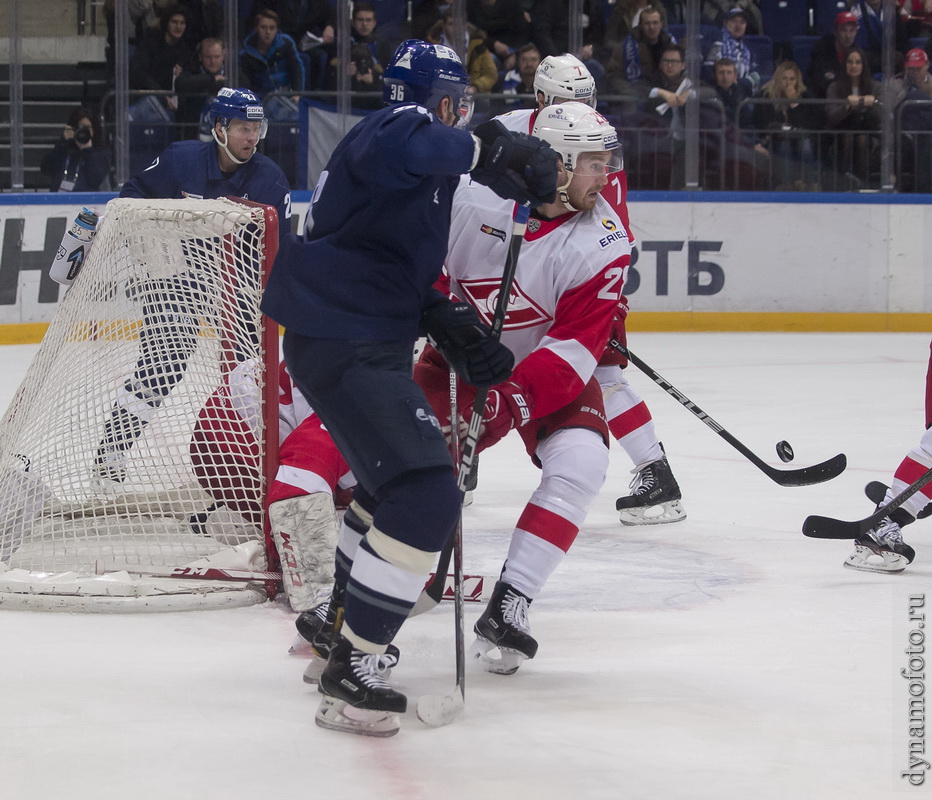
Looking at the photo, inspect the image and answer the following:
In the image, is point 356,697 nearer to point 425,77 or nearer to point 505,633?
point 505,633

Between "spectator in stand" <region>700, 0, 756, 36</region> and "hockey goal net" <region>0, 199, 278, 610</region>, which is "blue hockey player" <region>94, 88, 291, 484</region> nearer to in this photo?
"hockey goal net" <region>0, 199, 278, 610</region>

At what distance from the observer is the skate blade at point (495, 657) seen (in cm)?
248

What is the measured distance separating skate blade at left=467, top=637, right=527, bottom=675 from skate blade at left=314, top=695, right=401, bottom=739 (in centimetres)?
35

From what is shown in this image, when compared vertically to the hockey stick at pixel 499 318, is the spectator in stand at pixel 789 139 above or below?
above

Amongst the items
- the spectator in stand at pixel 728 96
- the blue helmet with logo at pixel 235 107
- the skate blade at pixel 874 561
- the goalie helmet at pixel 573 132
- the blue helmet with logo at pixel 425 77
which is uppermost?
the spectator in stand at pixel 728 96

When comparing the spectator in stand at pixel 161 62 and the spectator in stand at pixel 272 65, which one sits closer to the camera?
the spectator in stand at pixel 161 62

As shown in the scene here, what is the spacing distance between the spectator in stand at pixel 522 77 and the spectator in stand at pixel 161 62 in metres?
1.77

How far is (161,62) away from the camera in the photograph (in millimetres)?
7727

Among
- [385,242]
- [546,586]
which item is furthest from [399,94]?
[546,586]

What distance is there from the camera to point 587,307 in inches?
105

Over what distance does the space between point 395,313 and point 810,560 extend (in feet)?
5.11

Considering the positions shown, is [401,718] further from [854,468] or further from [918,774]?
[854,468]

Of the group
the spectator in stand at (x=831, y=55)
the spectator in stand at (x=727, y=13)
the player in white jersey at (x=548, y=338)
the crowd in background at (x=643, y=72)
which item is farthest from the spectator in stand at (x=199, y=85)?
the player in white jersey at (x=548, y=338)

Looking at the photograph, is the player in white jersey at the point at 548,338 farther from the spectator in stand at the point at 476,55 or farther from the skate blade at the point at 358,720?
the spectator in stand at the point at 476,55
